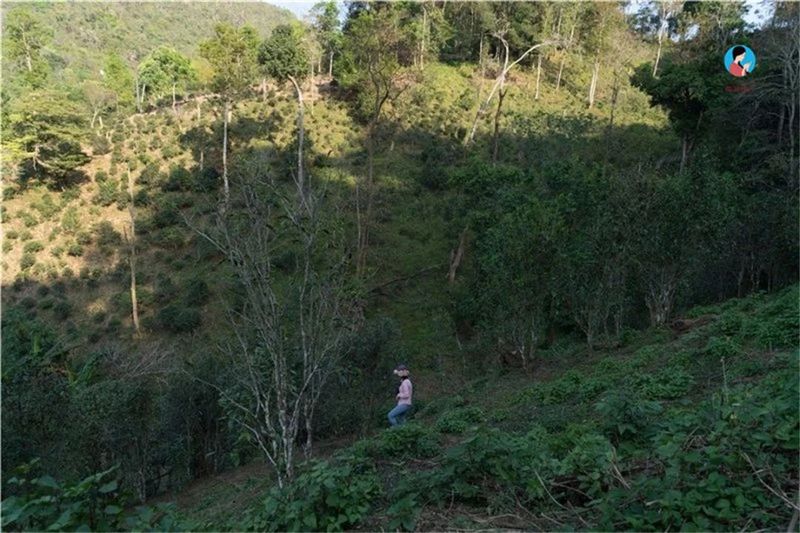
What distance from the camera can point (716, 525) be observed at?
285cm

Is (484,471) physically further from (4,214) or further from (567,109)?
(567,109)

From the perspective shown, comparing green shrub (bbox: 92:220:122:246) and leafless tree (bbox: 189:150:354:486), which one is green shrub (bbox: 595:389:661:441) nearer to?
leafless tree (bbox: 189:150:354:486)

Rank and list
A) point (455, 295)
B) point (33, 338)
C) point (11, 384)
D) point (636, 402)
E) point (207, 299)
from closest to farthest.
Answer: point (636, 402) → point (11, 384) → point (33, 338) → point (455, 295) → point (207, 299)

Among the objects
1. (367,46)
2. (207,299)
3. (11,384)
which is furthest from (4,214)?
(11,384)

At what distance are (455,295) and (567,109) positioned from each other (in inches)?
769

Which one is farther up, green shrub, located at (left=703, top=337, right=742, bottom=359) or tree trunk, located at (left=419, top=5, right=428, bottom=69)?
tree trunk, located at (left=419, top=5, right=428, bottom=69)

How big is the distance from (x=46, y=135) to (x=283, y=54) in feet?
40.4

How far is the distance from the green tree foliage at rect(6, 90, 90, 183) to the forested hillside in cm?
14

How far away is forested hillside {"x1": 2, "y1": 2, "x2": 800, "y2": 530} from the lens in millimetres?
3594

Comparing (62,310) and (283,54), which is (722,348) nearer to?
(62,310)

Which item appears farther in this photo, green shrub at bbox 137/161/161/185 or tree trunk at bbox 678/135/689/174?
green shrub at bbox 137/161/161/185

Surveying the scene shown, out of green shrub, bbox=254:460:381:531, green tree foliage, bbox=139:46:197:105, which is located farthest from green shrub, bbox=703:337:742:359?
green tree foliage, bbox=139:46:197:105

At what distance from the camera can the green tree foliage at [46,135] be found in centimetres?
2569

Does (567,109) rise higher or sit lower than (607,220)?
higher
